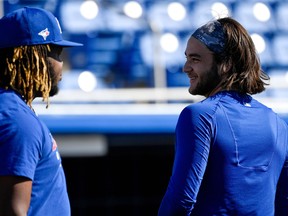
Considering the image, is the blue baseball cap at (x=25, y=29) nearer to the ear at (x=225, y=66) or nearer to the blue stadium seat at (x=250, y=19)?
the ear at (x=225, y=66)

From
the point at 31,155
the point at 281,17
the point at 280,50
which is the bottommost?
the point at 280,50

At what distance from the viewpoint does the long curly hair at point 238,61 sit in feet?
8.37

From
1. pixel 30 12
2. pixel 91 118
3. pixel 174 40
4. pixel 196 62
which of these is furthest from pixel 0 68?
pixel 174 40

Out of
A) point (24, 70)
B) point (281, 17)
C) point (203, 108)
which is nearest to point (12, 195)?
point (24, 70)

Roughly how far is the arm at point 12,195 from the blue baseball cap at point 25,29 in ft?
1.34

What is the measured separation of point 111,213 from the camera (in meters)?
6.91

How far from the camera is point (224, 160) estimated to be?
2.46 metres

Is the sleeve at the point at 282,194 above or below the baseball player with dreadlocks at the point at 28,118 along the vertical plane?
below

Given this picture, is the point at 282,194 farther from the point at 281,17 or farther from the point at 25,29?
the point at 281,17

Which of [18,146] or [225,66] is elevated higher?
[225,66]

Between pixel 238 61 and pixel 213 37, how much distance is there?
0.11 metres

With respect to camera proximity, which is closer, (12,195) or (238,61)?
(12,195)

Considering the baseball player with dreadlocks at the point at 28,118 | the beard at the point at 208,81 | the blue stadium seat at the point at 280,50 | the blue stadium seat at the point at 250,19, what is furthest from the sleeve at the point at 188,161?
the blue stadium seat at the point at 250,19

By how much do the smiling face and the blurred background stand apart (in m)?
3.65
